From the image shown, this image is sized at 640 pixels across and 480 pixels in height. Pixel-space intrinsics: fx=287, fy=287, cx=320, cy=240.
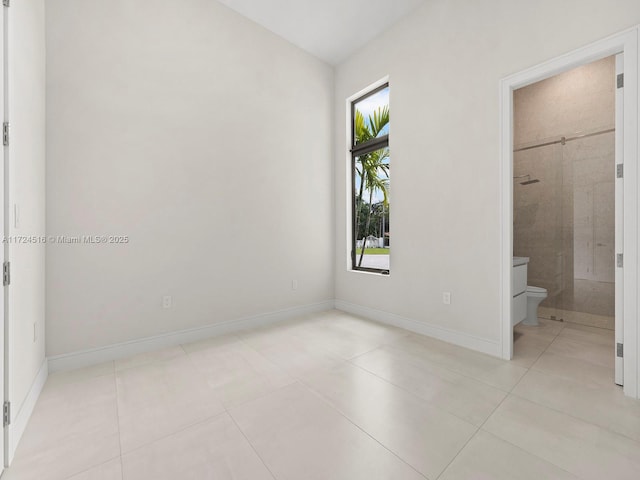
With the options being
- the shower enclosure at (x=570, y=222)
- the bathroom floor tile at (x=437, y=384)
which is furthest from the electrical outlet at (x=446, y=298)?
the shower enclosure at (x=570, y=222)

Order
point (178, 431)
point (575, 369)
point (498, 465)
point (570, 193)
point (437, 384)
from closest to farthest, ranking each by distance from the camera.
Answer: point (498, 465)
point (178, 431)
point (437, 384)
point (575, 369)
point (570, 193)

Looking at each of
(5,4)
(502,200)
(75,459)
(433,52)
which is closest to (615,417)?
(502,200)

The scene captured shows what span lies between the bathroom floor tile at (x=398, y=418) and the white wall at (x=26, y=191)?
1.60 m

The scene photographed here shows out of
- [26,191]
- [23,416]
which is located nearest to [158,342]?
[23,416]

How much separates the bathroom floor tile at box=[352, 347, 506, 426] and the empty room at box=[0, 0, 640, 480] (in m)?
0.02

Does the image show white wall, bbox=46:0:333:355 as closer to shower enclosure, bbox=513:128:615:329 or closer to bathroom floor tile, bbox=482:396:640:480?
bathroom floor tile, bbox=482:396:640:480

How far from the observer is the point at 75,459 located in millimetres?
1294

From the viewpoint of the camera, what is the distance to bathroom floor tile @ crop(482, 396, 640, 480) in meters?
1.22

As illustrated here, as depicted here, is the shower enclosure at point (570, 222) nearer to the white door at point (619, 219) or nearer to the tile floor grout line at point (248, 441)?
the white door at point (619, 219)

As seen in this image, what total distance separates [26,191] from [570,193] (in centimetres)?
497

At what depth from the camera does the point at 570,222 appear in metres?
3.42

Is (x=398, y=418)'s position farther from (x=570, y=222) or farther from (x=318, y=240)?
(x=570, y=222)

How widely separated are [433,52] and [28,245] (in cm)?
354

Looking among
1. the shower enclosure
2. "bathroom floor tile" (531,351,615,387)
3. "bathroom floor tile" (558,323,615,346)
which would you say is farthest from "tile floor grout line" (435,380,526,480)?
the shower enclosure
